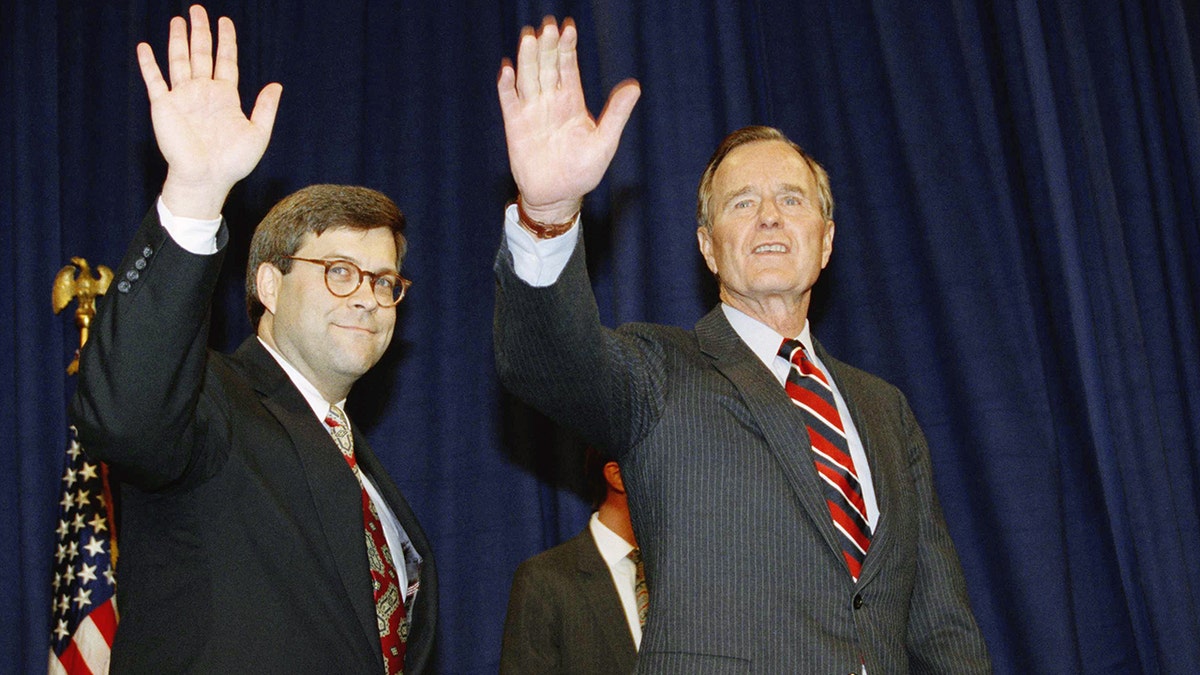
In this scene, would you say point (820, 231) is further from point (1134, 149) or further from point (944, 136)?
point (1134, 149)

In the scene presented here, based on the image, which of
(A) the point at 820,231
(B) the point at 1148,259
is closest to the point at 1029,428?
(B) the point at 1148,259

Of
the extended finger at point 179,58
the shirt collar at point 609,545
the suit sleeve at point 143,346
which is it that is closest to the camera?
the suit sleeve at point 143,346

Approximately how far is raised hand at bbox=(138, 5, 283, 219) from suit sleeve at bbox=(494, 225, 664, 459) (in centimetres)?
40

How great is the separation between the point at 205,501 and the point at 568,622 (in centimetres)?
133

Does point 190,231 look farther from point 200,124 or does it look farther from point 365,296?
point 365,296

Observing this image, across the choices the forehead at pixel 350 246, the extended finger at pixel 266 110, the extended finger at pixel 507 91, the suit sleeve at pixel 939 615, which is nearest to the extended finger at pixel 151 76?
the extended finger at pixel 266 110

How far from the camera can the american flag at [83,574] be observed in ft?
9.93

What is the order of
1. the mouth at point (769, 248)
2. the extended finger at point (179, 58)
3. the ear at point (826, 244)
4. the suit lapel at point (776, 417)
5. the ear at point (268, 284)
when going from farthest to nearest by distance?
the ear at point (268, 284)
the ear at point (826, 244)
the mouth at point (769, 248)
the suit lapel at point (776, 417)
the extended finger at point (179, 58)

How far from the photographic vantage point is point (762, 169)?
226cm

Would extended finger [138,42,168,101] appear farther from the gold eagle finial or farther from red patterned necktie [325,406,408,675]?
the gold eagle finial

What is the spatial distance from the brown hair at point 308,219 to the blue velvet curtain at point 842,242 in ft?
3.30

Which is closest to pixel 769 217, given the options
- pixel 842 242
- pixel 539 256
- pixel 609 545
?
pixel 539 256

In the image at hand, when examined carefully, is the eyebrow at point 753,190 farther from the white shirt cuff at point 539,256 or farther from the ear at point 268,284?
the ear at point 268,284

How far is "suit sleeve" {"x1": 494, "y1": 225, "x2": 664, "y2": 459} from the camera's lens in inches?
61.5
